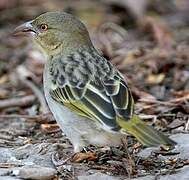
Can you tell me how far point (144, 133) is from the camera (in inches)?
179

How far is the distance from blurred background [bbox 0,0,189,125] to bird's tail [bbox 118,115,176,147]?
1.26 m

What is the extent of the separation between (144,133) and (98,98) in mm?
450

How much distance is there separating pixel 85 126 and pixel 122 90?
0.36 meters

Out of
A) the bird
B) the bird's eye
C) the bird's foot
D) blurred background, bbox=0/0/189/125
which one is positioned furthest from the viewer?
blurred background, bbox=0/0/189/125

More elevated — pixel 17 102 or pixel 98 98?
pixel 98 98

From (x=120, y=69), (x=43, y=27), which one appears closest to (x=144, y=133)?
(x=43, y=27)

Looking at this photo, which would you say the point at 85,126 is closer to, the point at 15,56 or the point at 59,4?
the point at 15,56

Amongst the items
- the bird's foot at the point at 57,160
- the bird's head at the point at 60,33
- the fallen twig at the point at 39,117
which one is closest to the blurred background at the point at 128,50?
the fallen twig at the point at 39,117

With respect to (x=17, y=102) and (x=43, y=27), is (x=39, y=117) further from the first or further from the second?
(x=43, y=27)

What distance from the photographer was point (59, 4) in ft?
32.1

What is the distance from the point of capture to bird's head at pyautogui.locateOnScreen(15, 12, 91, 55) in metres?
5.66

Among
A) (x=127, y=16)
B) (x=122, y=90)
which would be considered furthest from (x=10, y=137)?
(x=127, y=16)

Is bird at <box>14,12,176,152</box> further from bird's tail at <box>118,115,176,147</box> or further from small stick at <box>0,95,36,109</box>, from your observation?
small stick at <box>0,95,36,109</box>

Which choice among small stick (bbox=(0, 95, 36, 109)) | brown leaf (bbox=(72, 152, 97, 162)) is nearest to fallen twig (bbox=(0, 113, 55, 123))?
small stick (bbox=(0, 95, 36, 109))
